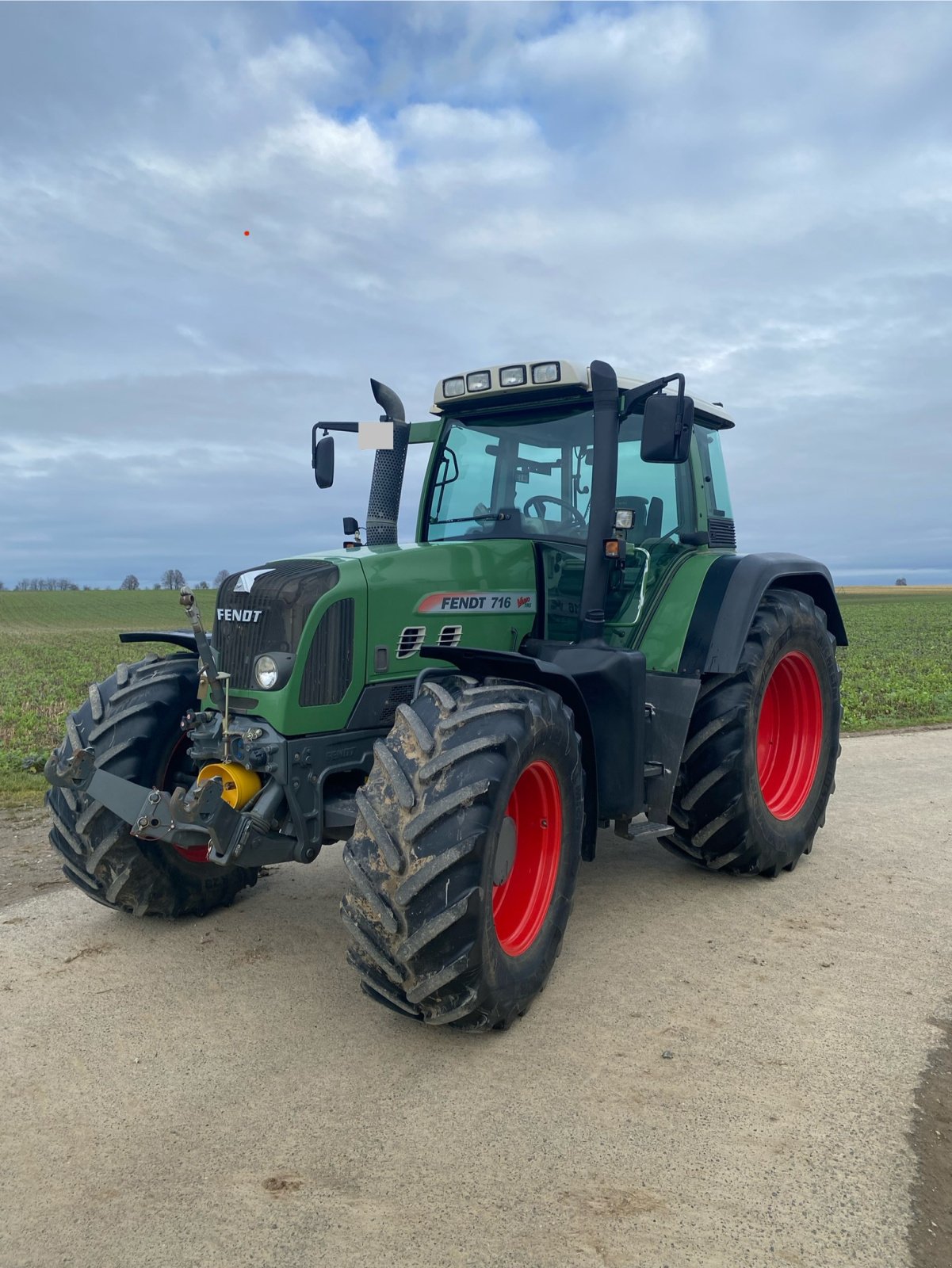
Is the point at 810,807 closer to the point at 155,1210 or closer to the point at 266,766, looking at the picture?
the point at 266,766

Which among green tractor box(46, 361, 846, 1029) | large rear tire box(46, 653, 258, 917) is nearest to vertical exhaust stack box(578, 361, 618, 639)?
green tractor box(46, 361, 846, 1029)

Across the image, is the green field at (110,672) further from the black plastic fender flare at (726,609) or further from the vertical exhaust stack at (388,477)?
the black plastic fender flare at (726,609)

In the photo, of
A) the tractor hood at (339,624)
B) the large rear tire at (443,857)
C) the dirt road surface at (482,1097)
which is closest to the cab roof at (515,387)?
the tractor hood at (339,624)

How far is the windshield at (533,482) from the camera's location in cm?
504

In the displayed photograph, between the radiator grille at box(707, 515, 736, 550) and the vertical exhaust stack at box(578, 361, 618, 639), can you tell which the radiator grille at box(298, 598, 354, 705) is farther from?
the radiator grille at box(707, 515, 736, 550)

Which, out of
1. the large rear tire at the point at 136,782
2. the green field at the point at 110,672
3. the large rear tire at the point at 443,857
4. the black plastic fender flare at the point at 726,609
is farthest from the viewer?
the green field at the point at 110,672

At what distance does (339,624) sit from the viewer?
4047 millimetres

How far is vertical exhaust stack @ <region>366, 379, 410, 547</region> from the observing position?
5.10 m

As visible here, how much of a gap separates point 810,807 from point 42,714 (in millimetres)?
10065

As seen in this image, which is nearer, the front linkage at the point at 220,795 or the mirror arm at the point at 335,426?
the front linkage at the point at 220,795

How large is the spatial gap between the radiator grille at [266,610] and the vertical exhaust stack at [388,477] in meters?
0.96

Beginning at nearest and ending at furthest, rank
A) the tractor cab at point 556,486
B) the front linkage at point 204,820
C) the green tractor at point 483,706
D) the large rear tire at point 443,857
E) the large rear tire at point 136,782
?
the large rear tire at point 443,857 < the green tractor at point 483,706 < the front linkage at point 204,820 < the large rear tire at point 136,782 < the tractor cab at point 556,486

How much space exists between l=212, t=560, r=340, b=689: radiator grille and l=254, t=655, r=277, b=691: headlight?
0.12 ft

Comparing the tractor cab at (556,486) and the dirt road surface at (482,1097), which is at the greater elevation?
the tractor cab at (556,486)
